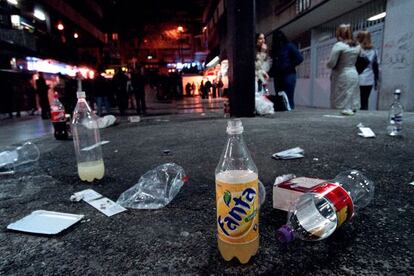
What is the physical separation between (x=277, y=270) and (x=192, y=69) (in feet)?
118

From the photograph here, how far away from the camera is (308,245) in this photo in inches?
45.4

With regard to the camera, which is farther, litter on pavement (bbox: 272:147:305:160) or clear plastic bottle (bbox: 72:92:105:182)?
litter on pavement (bbox: 272:147:305:160)

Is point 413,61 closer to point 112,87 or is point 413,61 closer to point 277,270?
point 277,270

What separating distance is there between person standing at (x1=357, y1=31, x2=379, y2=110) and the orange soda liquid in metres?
6.34

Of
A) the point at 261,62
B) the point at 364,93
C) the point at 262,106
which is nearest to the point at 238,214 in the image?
the point at 262,106

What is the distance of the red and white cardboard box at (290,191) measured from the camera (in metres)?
1.32

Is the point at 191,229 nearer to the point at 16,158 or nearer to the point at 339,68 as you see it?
the point at 16,158

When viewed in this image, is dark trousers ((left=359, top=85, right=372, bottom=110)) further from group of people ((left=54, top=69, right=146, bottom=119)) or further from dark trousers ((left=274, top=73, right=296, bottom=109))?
group of people ((left=54, top=69, right=146, bottom=119))

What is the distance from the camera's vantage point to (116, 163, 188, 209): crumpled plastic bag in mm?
1682

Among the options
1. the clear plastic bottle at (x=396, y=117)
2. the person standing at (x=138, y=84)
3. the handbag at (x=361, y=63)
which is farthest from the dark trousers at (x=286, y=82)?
the person standing at (x=138, y=84)

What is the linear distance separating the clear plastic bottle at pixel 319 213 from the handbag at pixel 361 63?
5.89 m

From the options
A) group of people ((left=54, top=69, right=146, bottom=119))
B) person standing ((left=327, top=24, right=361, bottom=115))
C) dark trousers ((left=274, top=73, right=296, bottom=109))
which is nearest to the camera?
person standing ((left=327, top=24, right=361, bottom=115))

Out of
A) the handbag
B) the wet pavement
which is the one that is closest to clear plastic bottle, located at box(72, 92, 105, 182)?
the wet pavement

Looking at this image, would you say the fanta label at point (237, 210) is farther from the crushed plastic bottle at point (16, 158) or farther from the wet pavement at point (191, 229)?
the crushed plastic bottle at point (16, 158)
